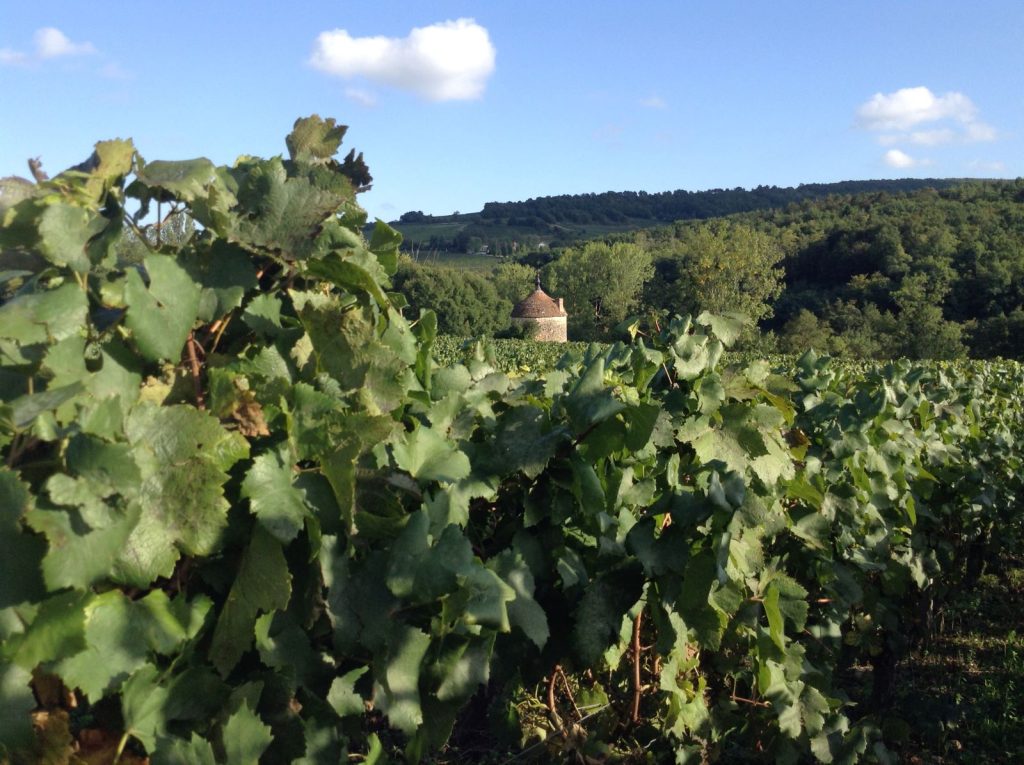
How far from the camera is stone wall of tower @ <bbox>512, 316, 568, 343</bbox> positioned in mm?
68625

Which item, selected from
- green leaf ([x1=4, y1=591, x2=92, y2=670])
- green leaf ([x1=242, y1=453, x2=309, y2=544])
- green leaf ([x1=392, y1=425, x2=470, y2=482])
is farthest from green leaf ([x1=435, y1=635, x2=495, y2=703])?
green leaf ([x1=4, y1=591, x2=92, y2=670])

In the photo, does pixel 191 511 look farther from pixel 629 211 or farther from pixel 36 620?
pixel 629 211

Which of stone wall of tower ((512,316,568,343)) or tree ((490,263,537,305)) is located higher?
tree ((490,263,537,305))

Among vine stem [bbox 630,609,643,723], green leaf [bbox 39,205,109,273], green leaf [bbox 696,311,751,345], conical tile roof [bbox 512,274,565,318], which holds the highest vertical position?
green leaf [bbox 39,205,109,273]

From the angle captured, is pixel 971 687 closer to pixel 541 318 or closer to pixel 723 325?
pixel 723 325

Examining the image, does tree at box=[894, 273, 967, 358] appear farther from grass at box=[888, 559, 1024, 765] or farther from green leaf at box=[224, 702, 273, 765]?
green leaf at box=[224, 702, 273, 765]

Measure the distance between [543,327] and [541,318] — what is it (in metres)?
0.81

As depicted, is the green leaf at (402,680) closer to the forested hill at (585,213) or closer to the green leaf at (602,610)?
the green leaf at (602,610)

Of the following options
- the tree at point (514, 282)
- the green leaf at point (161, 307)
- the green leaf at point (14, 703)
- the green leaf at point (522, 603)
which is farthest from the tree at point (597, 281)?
the green leaf at point (14, 703)

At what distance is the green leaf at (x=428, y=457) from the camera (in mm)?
1611

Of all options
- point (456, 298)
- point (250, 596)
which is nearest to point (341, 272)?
point (250, 596)

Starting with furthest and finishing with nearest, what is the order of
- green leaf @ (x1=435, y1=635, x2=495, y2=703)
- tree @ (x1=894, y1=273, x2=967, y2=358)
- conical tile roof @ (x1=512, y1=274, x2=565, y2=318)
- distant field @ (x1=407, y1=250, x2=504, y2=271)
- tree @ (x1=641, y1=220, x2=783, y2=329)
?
distant field @ (x1=407, y1=250, x2=504, y2=271), conical tile roof @ (x1=512, y1=274, x2=565, y2=318), tree @ (x1=641, y1=220, x2=783, y2=329), tree @ (x1=894, y1=273, x2=967, y2=358), green leaf @ (x1=435, y1=635, x2=495, y2=703)

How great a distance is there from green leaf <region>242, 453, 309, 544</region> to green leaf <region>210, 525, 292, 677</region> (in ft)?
0.11

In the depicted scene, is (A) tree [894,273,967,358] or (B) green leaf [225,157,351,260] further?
(A) tree [894,273,967,358]
